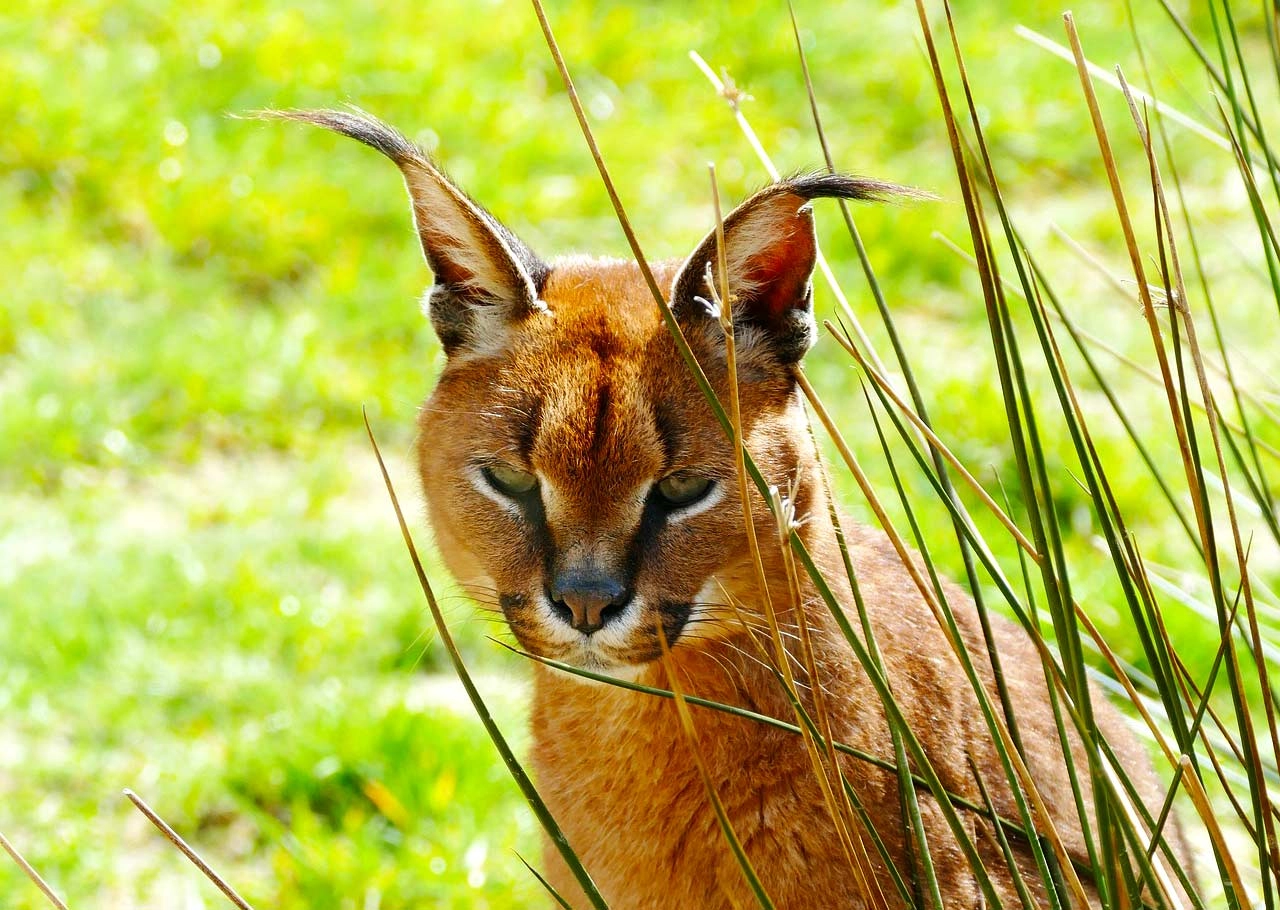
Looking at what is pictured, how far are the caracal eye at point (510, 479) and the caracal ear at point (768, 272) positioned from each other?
0.45m

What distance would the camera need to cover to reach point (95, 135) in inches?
258

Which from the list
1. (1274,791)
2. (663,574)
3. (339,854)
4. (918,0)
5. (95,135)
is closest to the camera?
(918,0)

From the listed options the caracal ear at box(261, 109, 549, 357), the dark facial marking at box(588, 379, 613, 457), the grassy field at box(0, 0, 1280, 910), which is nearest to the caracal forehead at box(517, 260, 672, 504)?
the dark facial marking at box(588, 379, 613, 457)

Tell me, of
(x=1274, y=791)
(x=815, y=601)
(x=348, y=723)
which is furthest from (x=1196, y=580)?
(x=348, y=723)

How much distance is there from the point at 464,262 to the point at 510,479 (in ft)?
1.63

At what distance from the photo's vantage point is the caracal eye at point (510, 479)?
3.02 meters

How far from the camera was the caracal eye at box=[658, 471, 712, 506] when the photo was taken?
9.74ft

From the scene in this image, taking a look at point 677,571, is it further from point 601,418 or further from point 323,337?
point 323,337

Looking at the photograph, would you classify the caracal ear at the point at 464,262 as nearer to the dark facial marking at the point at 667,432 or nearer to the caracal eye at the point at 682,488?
the dark facial marking at the point at 667,432

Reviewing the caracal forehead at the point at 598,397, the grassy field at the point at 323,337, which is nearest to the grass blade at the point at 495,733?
the caracal forehead at the point at 598,397

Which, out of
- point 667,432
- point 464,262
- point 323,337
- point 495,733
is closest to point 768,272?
point 667,432

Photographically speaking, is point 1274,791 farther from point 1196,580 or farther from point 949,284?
point 949,284

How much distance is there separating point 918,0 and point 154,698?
335 cm

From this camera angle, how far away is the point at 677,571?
115 inches
